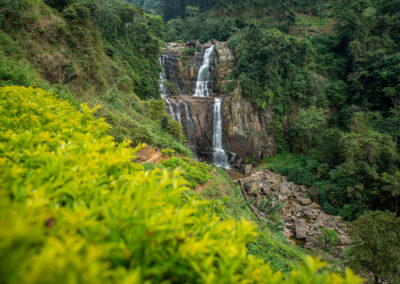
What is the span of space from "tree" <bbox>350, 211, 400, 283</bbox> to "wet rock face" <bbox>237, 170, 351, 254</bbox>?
2657mm

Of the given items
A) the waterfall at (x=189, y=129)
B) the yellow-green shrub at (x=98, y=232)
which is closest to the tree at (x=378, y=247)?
the yellow-green shrub at (x=98, y=232)

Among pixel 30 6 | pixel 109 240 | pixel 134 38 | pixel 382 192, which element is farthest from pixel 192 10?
pixel 109 240

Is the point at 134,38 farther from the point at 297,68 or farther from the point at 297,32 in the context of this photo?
the point at 297,32

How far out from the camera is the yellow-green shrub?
723 mm

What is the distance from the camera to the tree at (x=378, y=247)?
7.39 meters

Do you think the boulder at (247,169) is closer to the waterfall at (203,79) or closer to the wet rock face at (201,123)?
the wet rock face at (201,123)

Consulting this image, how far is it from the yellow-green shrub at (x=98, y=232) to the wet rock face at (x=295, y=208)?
11790mm

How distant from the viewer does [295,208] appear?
1374cm

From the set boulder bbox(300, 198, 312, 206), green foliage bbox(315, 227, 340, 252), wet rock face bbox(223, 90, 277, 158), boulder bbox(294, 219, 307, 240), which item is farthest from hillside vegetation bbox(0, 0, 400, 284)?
boulder bbox(294, 219, 307, 240)

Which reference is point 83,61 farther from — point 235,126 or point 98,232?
point 235,126

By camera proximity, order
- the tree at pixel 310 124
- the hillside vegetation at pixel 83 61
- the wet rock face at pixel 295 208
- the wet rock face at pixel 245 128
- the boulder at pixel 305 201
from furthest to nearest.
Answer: the wet rock face at pixel 245 128, the tree at pixel 310 124, the boulder at pixel 305 201, the wet rock face at pixel 295 208, the hillside vegetation at pixel 83 61

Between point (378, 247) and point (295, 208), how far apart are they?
6.18 metres

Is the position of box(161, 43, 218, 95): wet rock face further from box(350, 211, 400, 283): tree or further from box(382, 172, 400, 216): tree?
box(350, 211, 400, 283): tree

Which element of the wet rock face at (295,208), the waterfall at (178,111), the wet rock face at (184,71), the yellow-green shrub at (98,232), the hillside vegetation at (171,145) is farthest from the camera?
the wet rock face at (184,71)
